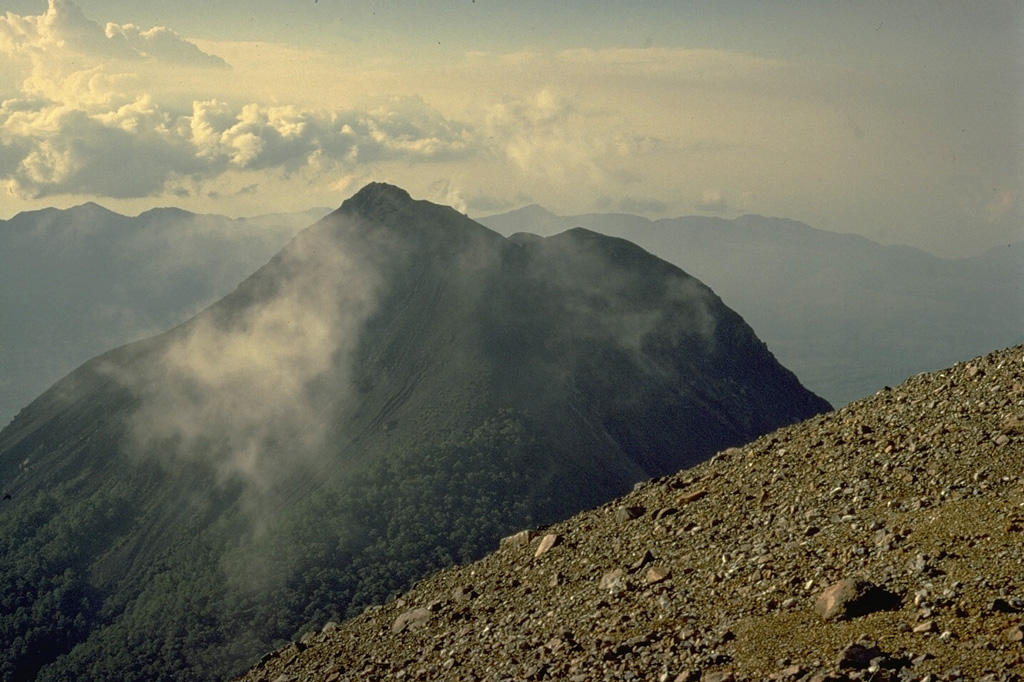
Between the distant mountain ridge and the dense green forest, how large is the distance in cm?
34

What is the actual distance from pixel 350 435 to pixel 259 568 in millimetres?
35649

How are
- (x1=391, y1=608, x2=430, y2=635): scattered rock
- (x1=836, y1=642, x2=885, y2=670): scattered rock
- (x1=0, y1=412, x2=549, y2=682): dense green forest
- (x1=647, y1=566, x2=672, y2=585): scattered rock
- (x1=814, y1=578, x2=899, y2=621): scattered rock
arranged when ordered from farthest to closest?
(x1=0, y1=412, x2=549, y2=682): dense green forest
(x1=391, y1=608, x2=430, y2=635): scattered rock
(x1=647, y1=566, x2=672, y2=585): scattered rock
(x1=814, y1=578, x2=899, y2=621): scattered rock
(x1=836, y1=642, x2=885, y2=670): scattered rock

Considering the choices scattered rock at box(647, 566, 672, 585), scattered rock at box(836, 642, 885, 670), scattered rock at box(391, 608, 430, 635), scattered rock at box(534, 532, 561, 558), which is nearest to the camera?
scattered rock at box(836, 642, 885, 670)

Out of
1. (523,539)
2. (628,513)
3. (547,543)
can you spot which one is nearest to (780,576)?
(628,513)

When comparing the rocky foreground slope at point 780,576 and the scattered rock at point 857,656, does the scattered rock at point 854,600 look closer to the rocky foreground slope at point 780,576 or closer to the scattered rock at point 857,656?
the rocky foreground slope at point 780,576

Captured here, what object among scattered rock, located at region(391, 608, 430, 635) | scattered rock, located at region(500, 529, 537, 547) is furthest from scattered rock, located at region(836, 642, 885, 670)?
scattered rock, located at region(500, 529, 537, 547)

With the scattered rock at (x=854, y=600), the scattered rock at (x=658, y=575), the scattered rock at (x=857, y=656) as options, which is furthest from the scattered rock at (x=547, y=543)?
the scattered rock at (x=857, y=656)

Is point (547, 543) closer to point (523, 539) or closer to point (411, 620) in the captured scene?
point (523, 539)

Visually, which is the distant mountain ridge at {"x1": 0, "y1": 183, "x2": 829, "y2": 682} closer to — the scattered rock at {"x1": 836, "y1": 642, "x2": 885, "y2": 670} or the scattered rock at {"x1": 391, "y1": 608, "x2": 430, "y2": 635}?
the scattered rock at {"x1": 391, "y1": 608, "x2": 430, "y2": 635}

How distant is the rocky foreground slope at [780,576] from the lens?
880 inches

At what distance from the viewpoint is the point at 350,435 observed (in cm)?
15375

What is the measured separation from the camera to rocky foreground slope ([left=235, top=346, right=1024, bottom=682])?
22344 millimetres

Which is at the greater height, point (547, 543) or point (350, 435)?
point (547, 543)

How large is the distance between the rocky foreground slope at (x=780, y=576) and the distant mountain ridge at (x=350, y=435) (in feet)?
251
